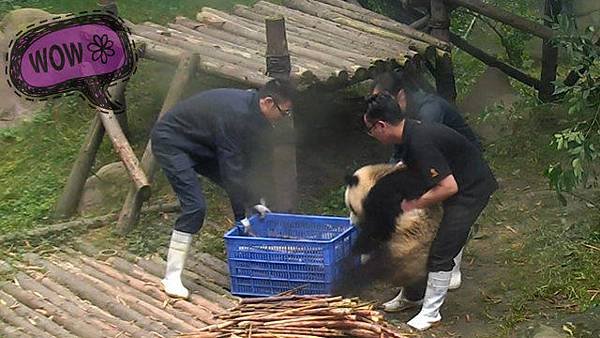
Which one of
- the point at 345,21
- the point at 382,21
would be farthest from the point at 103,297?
the point at 382,21

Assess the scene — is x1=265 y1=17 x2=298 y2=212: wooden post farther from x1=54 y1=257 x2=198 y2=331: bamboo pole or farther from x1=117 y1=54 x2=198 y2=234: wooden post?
x1=54 y1=257 x2=198 y2=331: bamboo pole

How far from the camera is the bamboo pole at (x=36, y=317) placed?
17.3ft

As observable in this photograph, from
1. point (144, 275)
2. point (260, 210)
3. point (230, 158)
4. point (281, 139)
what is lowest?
point (144, 275)

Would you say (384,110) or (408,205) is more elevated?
(384,110)

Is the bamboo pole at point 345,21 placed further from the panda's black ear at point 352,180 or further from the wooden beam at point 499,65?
the panda's black ear at point 352,180

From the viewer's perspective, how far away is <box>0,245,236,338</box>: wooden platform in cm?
531

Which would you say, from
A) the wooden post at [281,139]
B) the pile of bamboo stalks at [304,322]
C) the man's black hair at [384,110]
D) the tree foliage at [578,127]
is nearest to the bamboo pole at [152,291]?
the pile of bamboo stalks at [304,322]

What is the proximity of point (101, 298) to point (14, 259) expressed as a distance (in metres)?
1.03

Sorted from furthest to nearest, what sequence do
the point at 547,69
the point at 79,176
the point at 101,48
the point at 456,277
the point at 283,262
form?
the point at 547,69
the point at 79,176
the point at 101,48
the point at 456,277
the point at 283,262

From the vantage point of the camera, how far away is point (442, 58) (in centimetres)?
812

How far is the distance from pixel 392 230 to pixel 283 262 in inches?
27.3

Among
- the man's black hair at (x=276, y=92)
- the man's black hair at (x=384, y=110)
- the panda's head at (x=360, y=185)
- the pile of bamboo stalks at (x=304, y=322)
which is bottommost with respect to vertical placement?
the pile of bamboo stalks at (x=304, y=322)

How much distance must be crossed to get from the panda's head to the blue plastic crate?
0.39ft

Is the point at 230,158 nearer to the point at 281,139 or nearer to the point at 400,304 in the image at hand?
the point at 281,139
